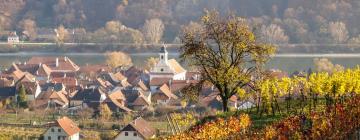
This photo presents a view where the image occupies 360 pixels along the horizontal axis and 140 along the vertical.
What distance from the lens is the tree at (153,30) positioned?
99.1 meters

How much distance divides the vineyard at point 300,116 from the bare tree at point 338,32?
3063 inches

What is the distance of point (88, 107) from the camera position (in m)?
40.5

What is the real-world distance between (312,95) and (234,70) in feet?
6.22

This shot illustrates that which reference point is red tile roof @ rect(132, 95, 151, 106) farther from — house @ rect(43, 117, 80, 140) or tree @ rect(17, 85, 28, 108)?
house @ rect(43, 117, 80, 140)

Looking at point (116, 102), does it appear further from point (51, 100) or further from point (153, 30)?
point (153, 30)

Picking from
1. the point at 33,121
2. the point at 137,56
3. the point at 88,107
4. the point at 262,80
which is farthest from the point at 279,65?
the point at 262,80

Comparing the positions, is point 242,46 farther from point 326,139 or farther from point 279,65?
point 279,65

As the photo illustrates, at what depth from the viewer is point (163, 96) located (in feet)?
145

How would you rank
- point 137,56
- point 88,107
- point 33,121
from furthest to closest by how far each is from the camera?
point 137,56, point 88,107, point 33,121

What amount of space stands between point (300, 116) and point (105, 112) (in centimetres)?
2547

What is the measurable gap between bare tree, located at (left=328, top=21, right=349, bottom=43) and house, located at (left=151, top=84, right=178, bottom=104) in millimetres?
52225

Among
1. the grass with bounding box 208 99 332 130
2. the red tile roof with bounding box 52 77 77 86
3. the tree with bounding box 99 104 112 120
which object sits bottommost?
the tree with bounding box 99 104 112 120

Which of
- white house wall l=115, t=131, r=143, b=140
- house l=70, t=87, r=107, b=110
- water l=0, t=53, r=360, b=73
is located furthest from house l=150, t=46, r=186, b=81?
white house wall l=115, t=131, r=143, b=140

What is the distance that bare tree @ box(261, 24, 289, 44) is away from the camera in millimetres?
95188
